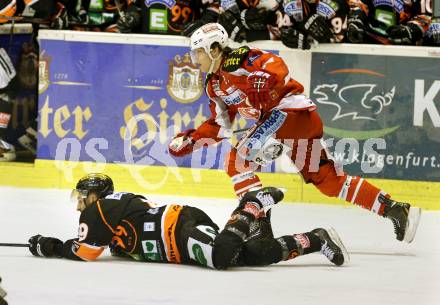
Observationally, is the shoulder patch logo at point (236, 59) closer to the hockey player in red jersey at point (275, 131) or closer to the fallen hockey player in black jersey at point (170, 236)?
the hockey player in red jersey at point (275, 131)

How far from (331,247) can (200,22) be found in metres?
3.51

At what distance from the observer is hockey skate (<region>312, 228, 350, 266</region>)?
5.96 metres

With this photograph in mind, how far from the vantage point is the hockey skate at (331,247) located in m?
5.96

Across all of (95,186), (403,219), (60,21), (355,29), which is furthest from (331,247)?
(60,21)

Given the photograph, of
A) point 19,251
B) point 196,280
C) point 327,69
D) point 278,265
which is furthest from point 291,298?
point 327,69

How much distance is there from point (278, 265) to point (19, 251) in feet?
5.02

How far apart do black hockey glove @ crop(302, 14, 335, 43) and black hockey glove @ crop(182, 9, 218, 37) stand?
2.79 feet

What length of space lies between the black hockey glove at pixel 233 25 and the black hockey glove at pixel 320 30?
538 mm

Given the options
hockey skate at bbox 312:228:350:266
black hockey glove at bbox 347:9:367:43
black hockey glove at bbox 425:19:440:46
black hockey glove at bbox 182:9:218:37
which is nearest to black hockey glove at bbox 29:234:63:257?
hockey skate at bbox 312:228:350:266

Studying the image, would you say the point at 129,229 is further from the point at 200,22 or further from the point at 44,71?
the point at 44,71

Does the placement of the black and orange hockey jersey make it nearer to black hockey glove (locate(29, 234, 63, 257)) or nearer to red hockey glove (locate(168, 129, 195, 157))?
black hockey glove (locate(29, 234, 63, 257))

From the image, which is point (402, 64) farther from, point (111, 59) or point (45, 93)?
point (45, 93)

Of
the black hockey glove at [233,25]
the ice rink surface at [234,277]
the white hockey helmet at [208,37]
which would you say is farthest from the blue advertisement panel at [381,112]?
the white hockey helmet at [208,37]

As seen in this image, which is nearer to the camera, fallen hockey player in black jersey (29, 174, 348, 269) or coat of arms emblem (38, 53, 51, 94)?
fallen hockey player in black jersey (29, 174, 348, 269)
